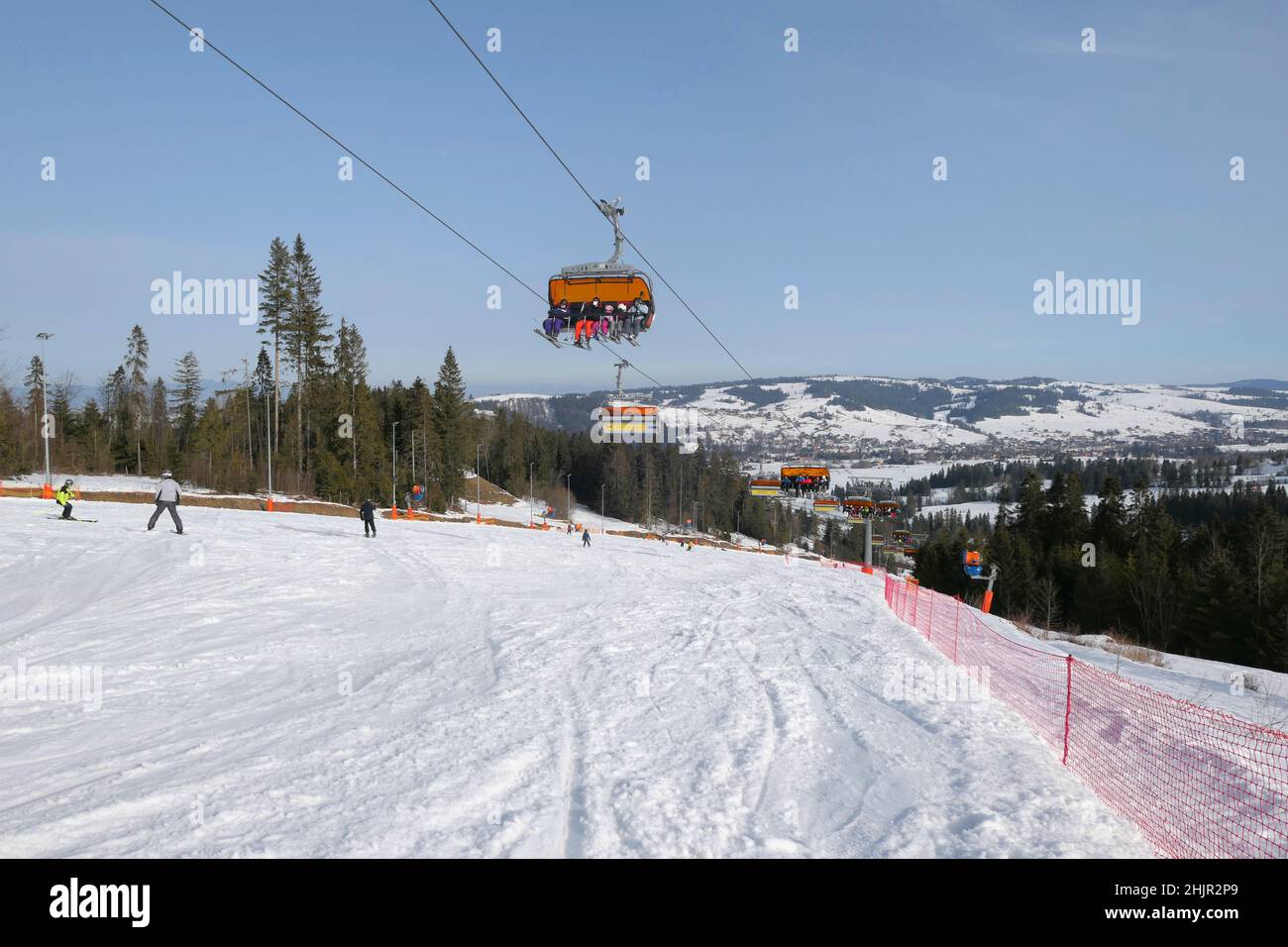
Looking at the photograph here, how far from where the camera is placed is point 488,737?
21.8 ft

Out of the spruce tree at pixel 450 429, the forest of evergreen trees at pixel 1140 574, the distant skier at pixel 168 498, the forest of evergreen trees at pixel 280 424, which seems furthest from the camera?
the spruce tree at pixel 450 429

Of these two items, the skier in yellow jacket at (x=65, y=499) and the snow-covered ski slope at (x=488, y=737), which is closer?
the snow-covered ski slope at (x=488, y=737)

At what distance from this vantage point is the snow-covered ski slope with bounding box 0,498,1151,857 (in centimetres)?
477

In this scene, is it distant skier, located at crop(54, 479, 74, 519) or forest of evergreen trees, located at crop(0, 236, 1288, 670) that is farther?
forest of evergreen trees, located at crop(0, 236, 1288, 670)

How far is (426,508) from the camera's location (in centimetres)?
7000

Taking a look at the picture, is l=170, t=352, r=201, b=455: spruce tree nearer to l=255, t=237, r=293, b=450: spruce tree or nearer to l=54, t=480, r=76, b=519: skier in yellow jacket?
l=255, t=237, r=293, b=450: spruce tree

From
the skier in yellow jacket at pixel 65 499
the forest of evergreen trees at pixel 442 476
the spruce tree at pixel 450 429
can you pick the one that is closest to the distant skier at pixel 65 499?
the skier in yellow jacket at pixel 65 499

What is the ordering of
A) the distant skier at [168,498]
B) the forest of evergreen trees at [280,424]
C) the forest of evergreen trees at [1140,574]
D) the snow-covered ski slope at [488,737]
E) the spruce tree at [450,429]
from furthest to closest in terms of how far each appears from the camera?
1. the spruce tree at [450,429]
2. the forest of evergreen trees at [280,424]
3. the forest of evergreen trees at [1140,574]
4. the distant skier at [168,498]
5. the snow-covered ski slope at [488,737]

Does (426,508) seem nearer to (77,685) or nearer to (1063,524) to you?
(1063,524)

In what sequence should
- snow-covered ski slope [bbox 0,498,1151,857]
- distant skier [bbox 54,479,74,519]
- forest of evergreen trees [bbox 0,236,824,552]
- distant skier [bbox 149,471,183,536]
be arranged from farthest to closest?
forest of evergreen trees [bbox 0,236,824,552] < distant skier [bbox 54,479,74,519] < distant skier [bbox 149,471,183,536] < snow-covered ski slope [bbox 0,498,1151,857]

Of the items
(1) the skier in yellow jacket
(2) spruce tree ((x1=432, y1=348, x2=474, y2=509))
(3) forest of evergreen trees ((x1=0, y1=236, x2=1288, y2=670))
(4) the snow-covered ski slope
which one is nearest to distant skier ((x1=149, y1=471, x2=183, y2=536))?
(1) the skier in yellow jacket

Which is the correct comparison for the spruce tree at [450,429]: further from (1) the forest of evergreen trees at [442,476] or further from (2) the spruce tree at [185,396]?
(2) the spruce tree at [185,396]

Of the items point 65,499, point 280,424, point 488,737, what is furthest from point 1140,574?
point 280,424

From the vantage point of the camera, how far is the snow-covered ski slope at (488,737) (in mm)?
4770
